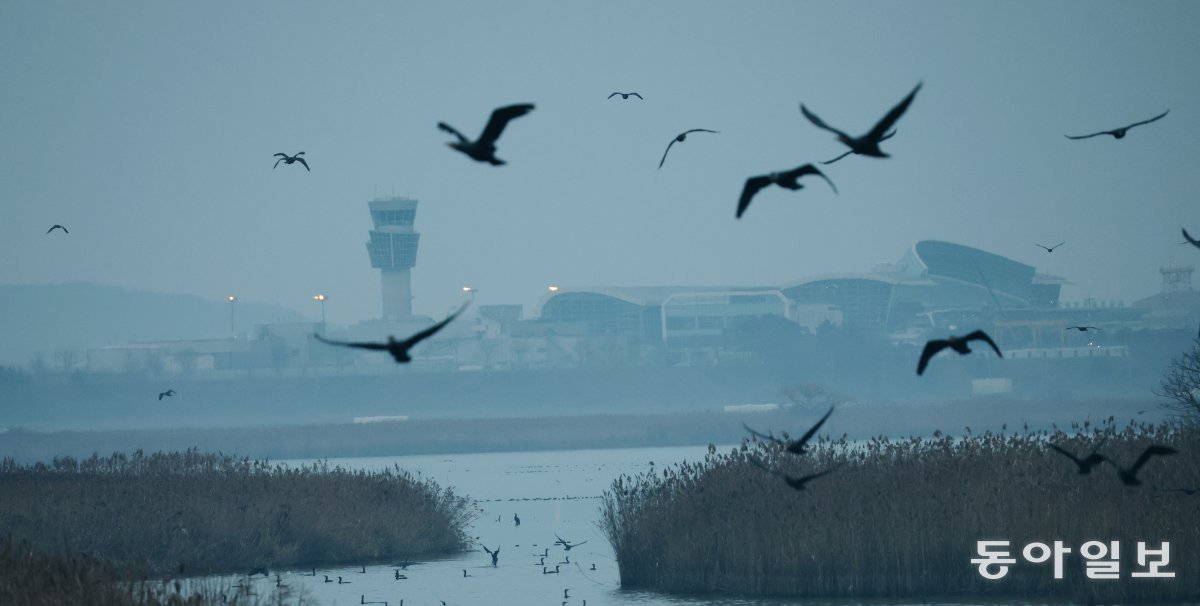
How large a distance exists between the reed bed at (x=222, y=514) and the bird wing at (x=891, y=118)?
67.8ft

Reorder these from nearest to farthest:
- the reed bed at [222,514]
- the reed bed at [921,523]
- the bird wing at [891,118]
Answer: the bird wing at [891,118] → the reed bed at [921,523] → the reed bed at [222,514]

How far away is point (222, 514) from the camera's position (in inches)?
1363

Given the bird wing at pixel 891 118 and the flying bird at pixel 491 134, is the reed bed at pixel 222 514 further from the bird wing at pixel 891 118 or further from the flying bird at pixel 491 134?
the bird wing at pixel 891 118

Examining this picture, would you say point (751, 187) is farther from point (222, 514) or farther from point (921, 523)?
point (222, 514)

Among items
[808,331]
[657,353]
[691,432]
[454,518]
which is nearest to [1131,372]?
[808,331]

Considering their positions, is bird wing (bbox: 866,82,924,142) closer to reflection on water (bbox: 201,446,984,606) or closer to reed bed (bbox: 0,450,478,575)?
reflection on water (bbox: 201,446,984,606)

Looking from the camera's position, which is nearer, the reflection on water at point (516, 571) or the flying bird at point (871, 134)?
the flying bird at point (871, 134)

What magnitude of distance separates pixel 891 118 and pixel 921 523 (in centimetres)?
1541

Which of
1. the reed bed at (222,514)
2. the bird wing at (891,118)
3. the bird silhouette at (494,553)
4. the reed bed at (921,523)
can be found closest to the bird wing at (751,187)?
the bird wing at (891,118)

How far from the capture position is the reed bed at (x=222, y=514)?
3241 cm

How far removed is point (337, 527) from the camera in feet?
118

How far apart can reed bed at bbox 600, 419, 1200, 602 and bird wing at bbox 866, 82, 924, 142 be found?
47.4 feet

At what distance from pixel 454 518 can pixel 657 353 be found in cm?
15328

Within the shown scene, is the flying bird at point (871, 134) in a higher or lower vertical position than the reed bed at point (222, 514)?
higher
